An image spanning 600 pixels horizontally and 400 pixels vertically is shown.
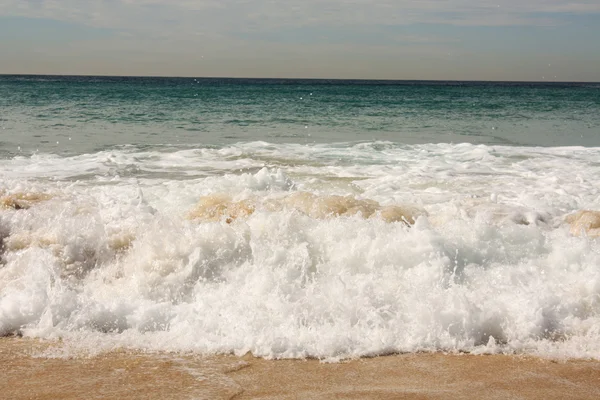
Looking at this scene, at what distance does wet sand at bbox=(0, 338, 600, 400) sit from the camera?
140 inches

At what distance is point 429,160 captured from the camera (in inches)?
484

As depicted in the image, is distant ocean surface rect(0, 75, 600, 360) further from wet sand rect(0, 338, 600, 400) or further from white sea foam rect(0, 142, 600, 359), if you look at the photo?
wet sand rect(0, 338, 600, 400)

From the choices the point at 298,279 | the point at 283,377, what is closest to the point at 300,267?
the point at 298,279

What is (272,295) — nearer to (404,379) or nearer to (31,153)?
(404,379)

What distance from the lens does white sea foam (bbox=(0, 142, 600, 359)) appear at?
4.29 metres

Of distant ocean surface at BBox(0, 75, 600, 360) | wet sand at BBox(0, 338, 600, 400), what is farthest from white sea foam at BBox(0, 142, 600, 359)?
wet sand at BBox(0, 338, 600, 400)

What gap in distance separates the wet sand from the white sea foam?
0.55ft

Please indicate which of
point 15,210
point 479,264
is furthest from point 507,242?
point 15,210

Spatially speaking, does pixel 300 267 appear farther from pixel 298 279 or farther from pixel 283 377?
pixel 283 377

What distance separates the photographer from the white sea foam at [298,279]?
4289mm

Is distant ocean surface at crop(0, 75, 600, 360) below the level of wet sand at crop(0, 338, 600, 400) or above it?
above

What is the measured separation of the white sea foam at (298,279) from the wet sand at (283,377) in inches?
6.7

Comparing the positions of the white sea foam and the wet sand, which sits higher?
the white sea foam

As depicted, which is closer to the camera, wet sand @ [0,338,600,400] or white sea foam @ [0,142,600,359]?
wet sand @ [0,338,600,400]
